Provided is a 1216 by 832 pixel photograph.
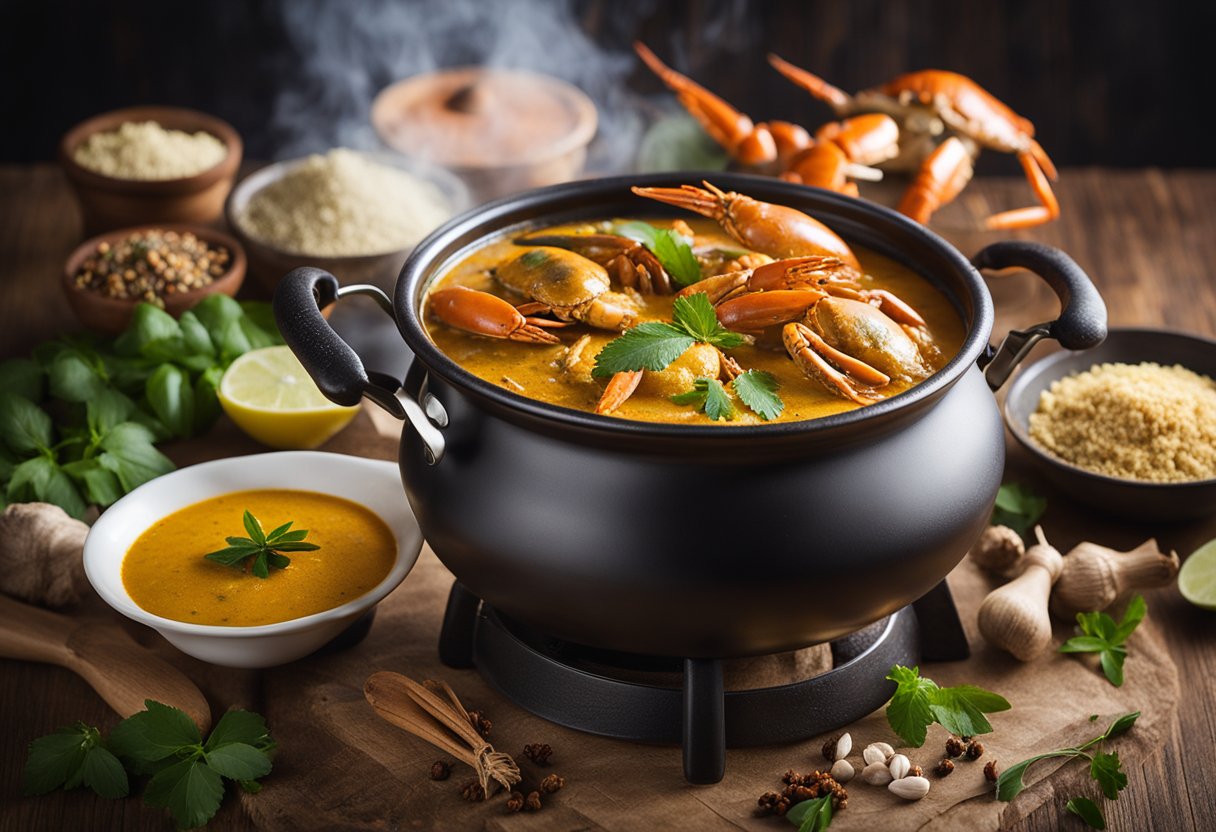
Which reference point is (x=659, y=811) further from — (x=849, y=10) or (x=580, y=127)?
(x=849, y=10)

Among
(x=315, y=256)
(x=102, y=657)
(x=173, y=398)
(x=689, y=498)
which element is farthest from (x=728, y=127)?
(x=102, y=657)

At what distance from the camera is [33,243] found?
3990 mm

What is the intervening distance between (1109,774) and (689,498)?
0.88 metres

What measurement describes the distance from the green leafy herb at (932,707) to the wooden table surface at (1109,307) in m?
0.18

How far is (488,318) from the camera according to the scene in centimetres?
225

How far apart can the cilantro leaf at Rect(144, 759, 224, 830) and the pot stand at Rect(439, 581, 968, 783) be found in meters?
0.49

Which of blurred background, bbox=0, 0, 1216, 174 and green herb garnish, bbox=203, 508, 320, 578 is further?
blurred background, bbox=0, 0, 1216, 174

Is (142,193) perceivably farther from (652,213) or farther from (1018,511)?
(1018,511)

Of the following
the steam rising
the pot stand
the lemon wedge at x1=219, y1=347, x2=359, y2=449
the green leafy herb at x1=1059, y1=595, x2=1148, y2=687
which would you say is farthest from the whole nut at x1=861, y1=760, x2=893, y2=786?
the steam rising

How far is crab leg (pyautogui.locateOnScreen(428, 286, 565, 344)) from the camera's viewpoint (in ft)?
7.34

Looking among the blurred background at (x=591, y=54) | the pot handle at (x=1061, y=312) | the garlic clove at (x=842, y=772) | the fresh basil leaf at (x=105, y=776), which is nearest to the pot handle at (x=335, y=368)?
the fresh basil leaf at (x=105, y=776)

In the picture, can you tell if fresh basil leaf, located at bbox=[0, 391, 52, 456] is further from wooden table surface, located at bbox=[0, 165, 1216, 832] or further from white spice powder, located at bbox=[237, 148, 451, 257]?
white spice powder, located at bbox=[237, 148, 451, 257]

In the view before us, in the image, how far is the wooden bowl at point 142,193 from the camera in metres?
3.73

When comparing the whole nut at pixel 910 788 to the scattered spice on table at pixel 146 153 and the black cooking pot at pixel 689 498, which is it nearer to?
the black cooking pot at pixel 689 498
